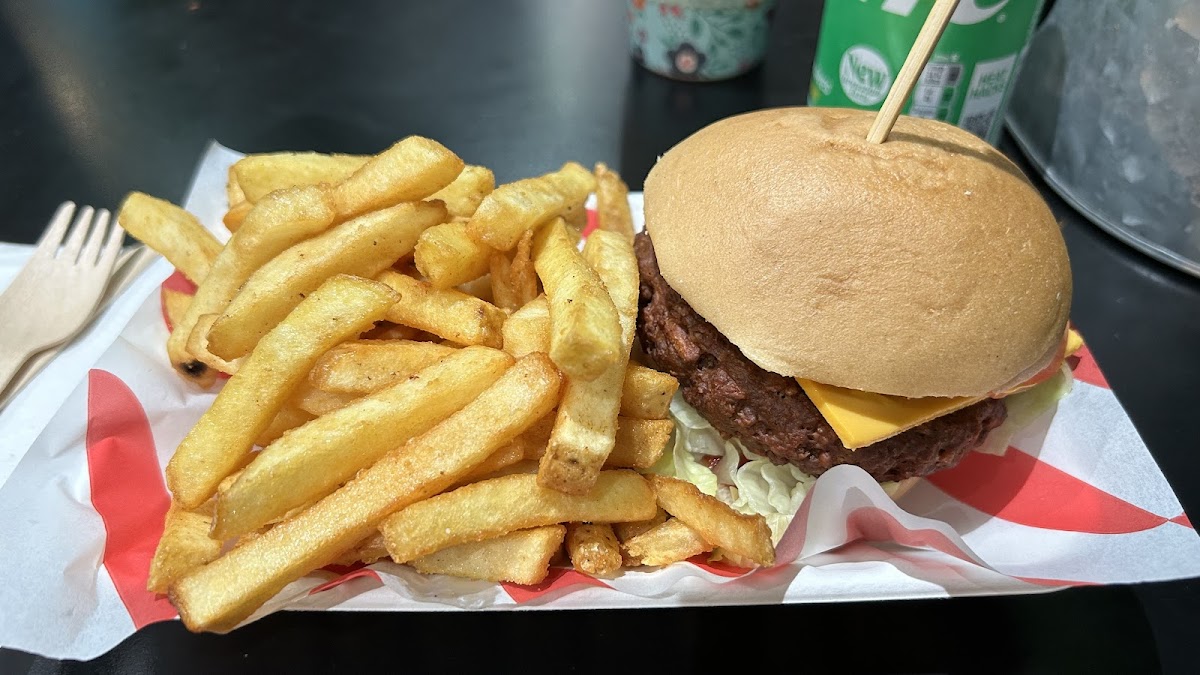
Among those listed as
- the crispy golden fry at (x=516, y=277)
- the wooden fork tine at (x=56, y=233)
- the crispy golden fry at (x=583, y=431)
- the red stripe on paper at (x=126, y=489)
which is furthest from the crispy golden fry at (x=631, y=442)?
the wooden fork tine at (x=56, y=233)

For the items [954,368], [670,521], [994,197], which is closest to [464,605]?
[670,521]

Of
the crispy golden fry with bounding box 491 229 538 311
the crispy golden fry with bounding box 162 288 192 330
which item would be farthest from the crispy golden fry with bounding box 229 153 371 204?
the crispy golden fry with bounding box 491 229 538 311

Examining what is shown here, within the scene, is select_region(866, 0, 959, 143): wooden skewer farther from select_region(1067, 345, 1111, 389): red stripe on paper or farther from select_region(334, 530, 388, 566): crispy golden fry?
select_region(334, 530, 388, 566): crispy golden fry

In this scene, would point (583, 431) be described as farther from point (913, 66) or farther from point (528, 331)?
point (913, 66)

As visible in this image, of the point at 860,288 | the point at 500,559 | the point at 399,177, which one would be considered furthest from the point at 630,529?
the point at 399,177

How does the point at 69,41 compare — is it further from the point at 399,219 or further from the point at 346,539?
the point at 346,539

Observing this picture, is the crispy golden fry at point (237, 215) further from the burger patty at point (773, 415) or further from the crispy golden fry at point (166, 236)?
the burger patty at point (773, 415)
